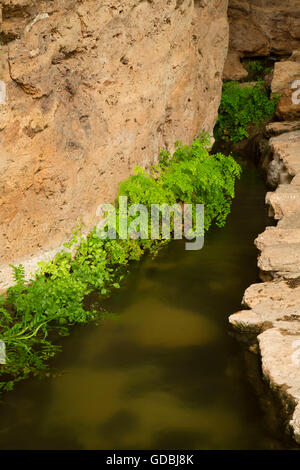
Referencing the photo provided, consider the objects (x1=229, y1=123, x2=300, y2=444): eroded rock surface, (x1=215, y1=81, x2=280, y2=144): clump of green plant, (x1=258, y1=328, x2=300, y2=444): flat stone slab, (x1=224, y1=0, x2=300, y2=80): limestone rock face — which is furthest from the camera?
(x1=224, y1=0, x2=300, y2=80): limestone rock face

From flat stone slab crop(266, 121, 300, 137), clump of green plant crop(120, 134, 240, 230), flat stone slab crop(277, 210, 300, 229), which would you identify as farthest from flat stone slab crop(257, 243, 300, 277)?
flat stone slab crop(266, 121, 300, 137)

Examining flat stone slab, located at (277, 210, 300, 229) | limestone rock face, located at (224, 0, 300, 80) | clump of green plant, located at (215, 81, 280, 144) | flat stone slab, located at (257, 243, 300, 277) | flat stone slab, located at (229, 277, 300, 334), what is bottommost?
flat stone slab, located at (229, 277, 300, 334)

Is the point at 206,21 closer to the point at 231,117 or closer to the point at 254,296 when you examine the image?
the point at 231,117

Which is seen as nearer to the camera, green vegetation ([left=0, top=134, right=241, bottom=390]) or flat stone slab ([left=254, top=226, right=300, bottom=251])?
green vegetation ([left=0, top=134, right=241, bottom=390])

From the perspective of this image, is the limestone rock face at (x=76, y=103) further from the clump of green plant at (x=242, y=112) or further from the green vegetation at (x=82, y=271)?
the clump of green plant at (x=242, y=112)

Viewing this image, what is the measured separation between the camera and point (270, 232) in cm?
644

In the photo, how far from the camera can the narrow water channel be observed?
375 cm

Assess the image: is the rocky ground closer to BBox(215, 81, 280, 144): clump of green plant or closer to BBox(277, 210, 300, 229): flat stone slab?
BBox(277, 210, 300, 229): flat stone slab

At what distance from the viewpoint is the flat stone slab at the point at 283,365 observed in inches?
143

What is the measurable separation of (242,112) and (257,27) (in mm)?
4214

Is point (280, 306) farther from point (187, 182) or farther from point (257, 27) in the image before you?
point (257, 27)

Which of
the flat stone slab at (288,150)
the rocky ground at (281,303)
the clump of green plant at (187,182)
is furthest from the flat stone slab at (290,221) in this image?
the flat stone slab at (288,150)

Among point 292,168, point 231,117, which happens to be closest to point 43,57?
point 292,168

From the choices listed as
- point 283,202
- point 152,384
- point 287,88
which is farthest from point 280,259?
point 287,88
